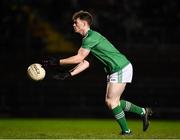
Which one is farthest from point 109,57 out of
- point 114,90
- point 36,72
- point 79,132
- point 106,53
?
point 79,132

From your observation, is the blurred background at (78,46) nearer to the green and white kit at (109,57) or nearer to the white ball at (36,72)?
the green and white kit at (109,57)

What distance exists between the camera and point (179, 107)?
23.6m

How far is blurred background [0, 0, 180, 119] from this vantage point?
23.6m

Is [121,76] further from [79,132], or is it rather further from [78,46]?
[78,46]

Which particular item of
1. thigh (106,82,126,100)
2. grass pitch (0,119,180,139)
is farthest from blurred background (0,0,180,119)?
thigh (106,82,126,100)

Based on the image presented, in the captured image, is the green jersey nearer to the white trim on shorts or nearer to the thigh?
the white trim on shorts

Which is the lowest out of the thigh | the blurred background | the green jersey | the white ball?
the blurred background

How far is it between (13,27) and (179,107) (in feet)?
22.8

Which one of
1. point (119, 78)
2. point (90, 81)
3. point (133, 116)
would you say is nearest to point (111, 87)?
point (119, 78)

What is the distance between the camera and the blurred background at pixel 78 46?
23.6 m

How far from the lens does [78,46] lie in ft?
83.4

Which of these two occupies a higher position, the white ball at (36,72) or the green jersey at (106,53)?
the green jersey at (106,53)

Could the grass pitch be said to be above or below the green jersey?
below

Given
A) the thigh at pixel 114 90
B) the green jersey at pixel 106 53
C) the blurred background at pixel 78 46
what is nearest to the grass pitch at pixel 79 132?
the thigh at pixel 114 90
